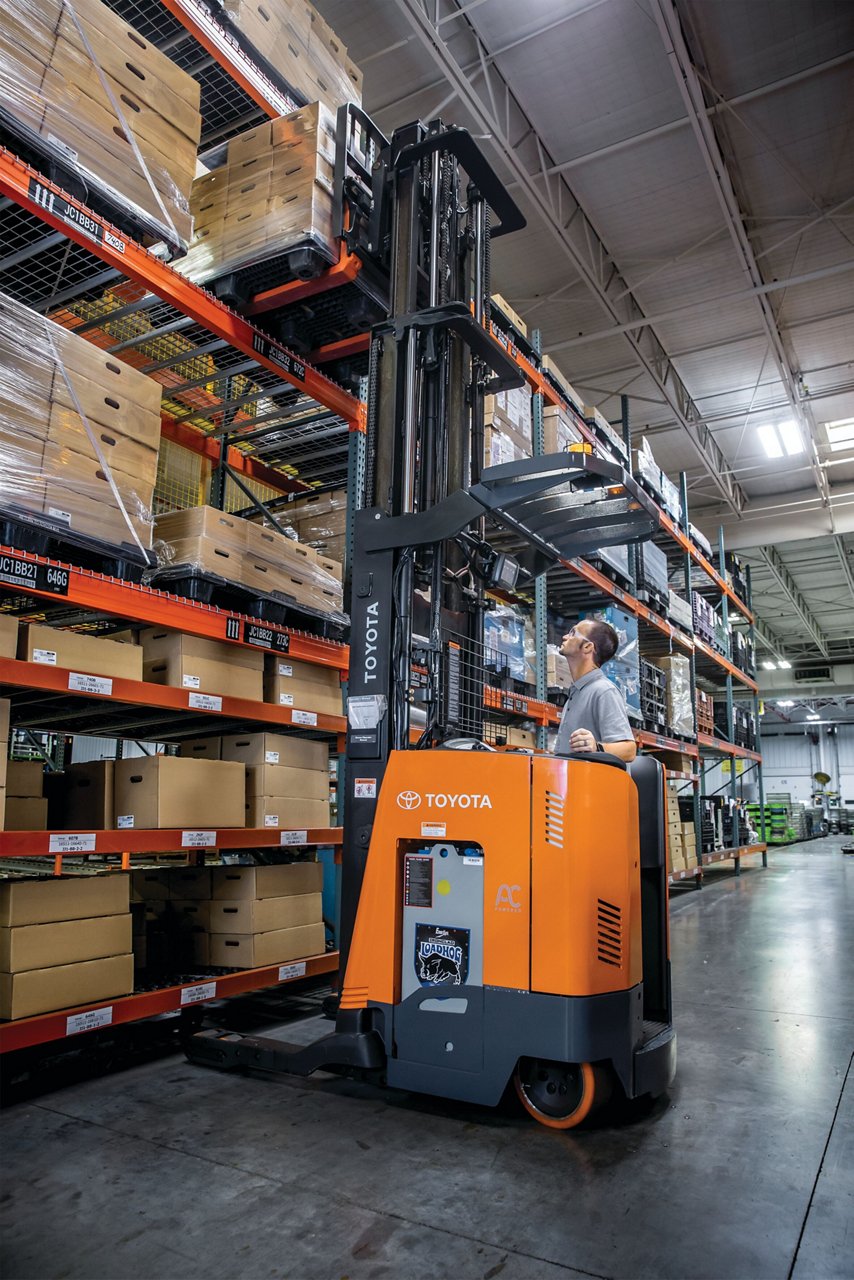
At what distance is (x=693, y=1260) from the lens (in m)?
1.94

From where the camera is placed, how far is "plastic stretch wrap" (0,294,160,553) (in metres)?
3.16

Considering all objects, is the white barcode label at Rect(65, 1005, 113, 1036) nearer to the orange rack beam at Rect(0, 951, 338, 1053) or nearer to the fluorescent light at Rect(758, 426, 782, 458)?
the orange rack beam at Rect(0, 951, 338, 1053)

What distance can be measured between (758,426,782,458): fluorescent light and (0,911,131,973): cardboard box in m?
14.7

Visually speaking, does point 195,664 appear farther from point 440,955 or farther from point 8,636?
point 440,955

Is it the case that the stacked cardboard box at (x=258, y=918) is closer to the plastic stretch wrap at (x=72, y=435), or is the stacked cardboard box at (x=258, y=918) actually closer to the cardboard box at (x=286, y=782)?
the cardboard box at (x=286, y=782)

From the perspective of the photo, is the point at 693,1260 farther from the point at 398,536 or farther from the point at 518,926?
the point at 398,536

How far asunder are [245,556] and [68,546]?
2.90 ft

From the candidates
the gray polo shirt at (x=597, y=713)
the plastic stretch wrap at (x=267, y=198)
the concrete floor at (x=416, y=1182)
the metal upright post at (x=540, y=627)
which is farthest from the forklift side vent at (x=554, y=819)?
the metal upright post at (x=540, y=627)

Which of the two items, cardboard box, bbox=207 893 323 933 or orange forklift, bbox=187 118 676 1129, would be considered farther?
cardboard box, bbox=207 893 323 933

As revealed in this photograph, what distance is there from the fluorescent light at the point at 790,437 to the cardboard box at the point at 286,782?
13.1 m

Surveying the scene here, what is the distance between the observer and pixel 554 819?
270 cm

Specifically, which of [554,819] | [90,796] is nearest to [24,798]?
[90,796]

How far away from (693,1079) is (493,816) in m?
1.55

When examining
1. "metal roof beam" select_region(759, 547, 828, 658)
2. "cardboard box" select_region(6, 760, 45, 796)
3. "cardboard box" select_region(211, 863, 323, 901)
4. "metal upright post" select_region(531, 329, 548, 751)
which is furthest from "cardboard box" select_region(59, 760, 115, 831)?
"metal roof beam" select_region(759, 547, 828, 658)
